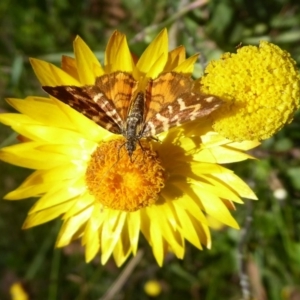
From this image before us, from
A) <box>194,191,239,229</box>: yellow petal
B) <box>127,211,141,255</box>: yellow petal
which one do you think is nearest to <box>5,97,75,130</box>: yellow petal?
<box>127,211,141,255</box>: yellow petal

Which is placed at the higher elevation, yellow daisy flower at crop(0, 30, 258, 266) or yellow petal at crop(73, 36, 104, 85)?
yellow petal at crop(73, 36, 104, 85)

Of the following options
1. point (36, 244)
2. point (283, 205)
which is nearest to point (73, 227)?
point (283, 205)

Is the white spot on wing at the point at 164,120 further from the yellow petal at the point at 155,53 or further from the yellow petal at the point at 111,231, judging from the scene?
the yellow petal at the point at 111,231

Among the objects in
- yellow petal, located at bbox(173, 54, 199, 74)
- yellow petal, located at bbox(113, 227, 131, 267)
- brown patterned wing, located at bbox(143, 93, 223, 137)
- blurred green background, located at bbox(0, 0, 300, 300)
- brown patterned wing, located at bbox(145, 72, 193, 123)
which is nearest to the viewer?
brown patterned wing, located at bbox(143, 93, 223, 137)

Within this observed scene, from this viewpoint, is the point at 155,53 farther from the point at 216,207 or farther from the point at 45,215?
the point at 45,215

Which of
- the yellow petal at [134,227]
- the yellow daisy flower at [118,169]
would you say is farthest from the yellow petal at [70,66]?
the yellow petal at [134,227]

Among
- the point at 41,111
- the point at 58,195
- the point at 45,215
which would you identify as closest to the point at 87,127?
the point at 41,111

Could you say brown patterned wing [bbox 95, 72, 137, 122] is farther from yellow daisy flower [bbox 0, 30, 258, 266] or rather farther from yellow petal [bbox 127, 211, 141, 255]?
yellow petal [bbox 127, 211, 141, 255]
